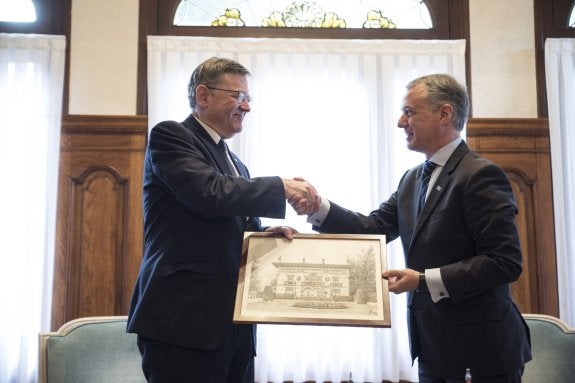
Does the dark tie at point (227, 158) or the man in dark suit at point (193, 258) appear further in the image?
the dark tie at point (227, 158)

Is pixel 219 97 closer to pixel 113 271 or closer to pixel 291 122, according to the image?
pixel 291 122

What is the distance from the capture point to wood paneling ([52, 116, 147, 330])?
3494 mm

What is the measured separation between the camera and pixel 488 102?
12.0 feet

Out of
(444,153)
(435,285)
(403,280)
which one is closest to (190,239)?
(403,280)

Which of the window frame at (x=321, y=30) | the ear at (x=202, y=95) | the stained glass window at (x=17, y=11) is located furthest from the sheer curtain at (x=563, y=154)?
the stained glass window at (x=17, y=11)

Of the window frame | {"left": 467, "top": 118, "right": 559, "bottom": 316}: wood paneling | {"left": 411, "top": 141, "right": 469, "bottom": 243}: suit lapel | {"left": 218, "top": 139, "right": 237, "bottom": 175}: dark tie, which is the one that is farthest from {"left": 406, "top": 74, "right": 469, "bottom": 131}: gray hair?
the window frame

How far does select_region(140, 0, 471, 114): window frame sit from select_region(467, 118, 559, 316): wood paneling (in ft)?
1.19

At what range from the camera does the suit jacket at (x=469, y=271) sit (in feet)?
6.02

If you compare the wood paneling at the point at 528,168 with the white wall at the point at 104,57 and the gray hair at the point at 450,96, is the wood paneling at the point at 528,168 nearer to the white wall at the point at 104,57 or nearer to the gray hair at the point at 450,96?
the gray hair at the point at 450,96

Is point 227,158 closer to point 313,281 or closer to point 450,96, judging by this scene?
point 313,281

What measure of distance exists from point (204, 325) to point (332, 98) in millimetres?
2116

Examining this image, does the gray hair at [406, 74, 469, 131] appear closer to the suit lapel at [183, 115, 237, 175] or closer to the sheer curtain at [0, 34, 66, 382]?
the suit lapel at [183, 115, 237, 175]

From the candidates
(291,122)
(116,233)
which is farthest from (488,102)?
(116,233)

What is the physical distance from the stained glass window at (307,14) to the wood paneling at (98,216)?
862mm
